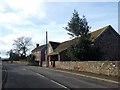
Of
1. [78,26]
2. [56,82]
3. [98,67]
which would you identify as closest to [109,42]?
[78,26]

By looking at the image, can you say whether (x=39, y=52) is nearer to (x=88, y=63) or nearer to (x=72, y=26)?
(x=72, y=26)

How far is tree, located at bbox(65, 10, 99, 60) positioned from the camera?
4516 cm

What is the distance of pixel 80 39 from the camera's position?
45781mm

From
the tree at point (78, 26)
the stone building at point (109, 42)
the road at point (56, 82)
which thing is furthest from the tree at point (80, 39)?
the road at point (56, 82)

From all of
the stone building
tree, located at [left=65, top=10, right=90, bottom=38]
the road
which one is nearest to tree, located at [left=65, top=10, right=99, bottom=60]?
tree, located at [left=65, top=10, right=90, bottom=38]

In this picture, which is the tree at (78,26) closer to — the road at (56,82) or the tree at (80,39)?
the tree at (80,39)

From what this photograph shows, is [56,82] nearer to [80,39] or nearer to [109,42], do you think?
[80,39]

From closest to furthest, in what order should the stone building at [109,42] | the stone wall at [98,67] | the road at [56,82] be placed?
the road at [56,82] < the stone wall at [98,67] < the stone building at [109,42]

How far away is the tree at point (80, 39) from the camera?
45.2 metres

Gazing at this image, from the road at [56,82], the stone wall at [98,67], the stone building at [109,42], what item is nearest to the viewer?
the road at [56,82]

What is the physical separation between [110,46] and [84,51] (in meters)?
12.8

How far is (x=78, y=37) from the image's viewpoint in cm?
4747

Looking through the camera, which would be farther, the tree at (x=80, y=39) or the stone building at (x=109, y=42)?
the stone building at (x=109, y=42)

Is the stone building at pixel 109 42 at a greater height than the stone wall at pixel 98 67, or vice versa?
the stone building at pixel 109 42
